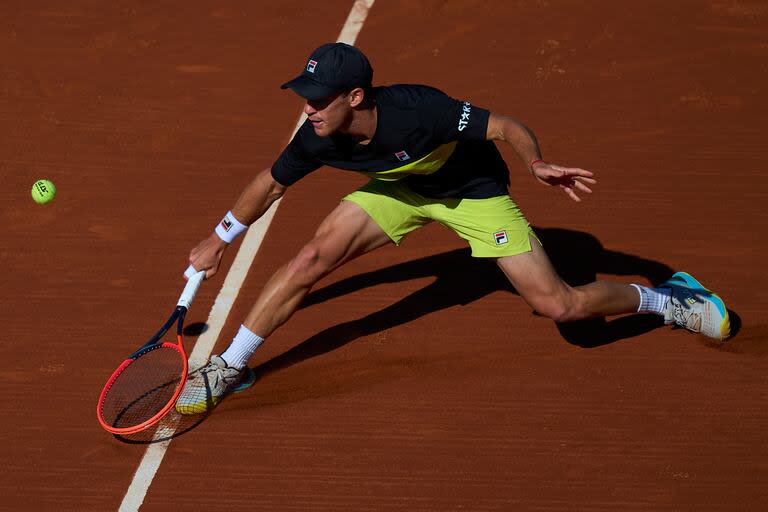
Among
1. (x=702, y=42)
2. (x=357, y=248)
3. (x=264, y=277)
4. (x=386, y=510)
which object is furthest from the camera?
(x=702, y=42)

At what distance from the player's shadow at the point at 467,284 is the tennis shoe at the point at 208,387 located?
356 millimetres

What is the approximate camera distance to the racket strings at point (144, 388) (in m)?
6.17

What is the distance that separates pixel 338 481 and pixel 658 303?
2.31 m

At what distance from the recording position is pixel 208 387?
625cm

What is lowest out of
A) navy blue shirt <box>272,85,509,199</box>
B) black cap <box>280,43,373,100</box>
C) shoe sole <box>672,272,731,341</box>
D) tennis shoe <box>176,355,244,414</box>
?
shoe sole <box>672,272,731,341</box>

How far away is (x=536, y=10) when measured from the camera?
388 inches

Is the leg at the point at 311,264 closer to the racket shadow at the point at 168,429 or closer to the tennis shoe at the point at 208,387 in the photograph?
the tennis shoe at the point at 208,387

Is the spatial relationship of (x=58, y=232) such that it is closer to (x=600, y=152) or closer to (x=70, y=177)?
(x=70, y=177)

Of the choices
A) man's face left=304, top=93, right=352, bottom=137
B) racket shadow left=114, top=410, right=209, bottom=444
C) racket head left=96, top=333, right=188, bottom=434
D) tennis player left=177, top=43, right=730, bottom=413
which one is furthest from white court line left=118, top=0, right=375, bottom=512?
man's face left=304, top=93, right=352, bottom=137

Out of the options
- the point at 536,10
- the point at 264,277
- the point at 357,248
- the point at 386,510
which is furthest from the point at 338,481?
the point at 536,10

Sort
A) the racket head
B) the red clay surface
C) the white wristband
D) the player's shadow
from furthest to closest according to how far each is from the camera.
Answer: the player's shadow < the white wristband < the racket head < the red clay surface

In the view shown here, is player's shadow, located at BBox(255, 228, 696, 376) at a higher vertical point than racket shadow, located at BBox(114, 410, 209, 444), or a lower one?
lower

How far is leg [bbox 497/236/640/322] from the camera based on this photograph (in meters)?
6.20

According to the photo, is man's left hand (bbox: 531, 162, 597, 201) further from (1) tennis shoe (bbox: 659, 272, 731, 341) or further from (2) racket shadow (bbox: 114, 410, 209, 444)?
(2) racket shadow (bbox: 114, 410, 209, 444)
